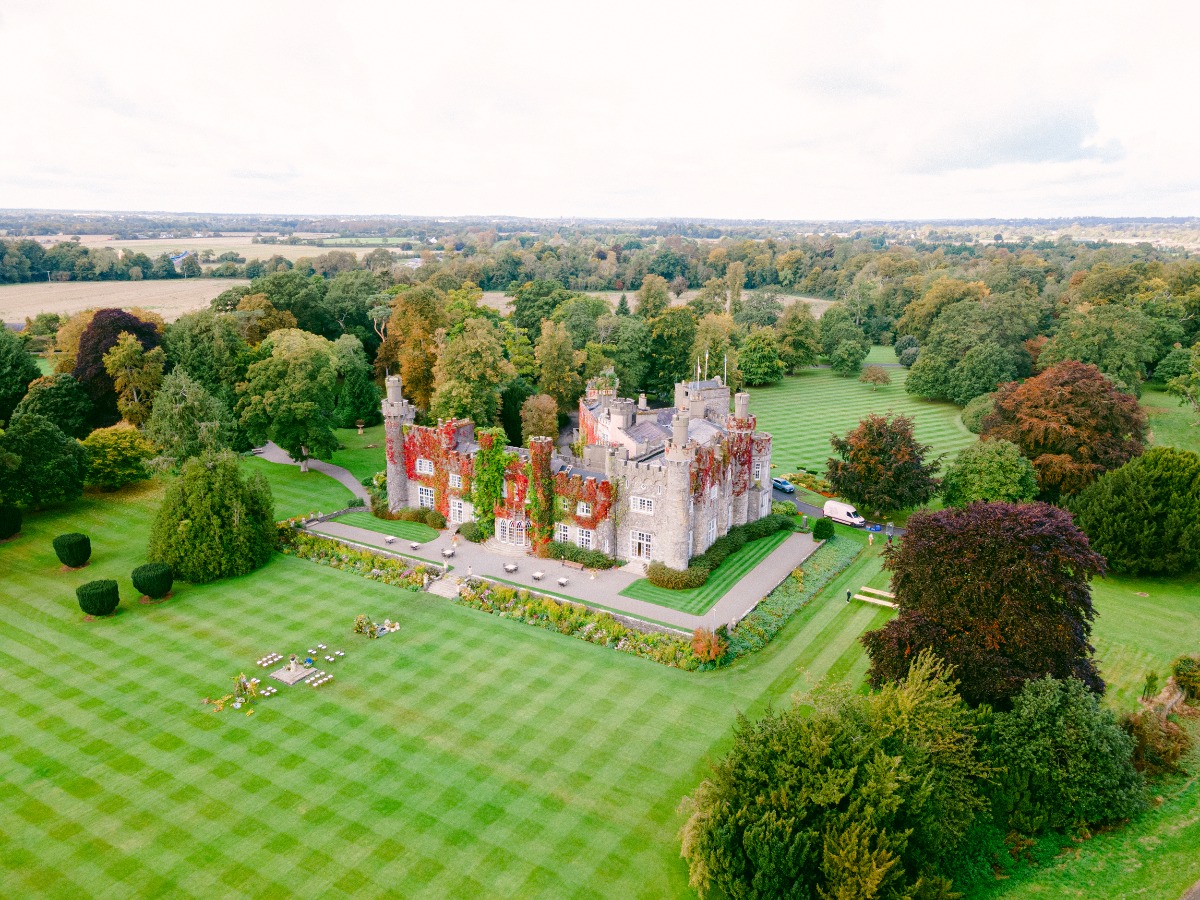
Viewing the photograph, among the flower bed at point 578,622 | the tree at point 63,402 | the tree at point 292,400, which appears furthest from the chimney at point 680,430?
the tree at point 63,402

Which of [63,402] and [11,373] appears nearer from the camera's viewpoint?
[63,402]

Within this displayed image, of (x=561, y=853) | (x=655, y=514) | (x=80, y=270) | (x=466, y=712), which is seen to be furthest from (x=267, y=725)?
(x=80, y=270)

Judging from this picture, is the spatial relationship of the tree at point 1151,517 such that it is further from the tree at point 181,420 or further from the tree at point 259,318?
the tree at point 259,318

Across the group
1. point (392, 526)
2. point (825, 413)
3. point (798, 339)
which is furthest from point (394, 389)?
point (798, 339)

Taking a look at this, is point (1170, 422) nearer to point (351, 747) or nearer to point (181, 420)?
point (351, 747)

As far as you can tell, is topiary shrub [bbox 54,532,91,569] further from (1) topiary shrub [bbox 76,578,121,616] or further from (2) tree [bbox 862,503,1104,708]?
(2) tree [bbox 862,503,1104,708]

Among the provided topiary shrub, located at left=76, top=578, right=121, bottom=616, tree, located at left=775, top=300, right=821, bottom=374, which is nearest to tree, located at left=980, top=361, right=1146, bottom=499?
tree, located at left=775, top=300, right=821, bottom=374
